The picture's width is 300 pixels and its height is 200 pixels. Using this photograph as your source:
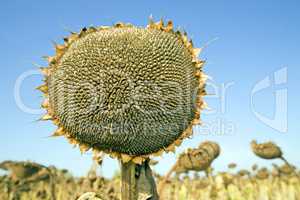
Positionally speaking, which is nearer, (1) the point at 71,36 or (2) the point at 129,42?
(2) the point at 129,42

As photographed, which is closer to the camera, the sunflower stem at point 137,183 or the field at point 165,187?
the sunflower stem at point 137,183

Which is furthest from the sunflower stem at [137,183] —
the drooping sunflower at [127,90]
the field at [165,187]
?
the field at [165,187]

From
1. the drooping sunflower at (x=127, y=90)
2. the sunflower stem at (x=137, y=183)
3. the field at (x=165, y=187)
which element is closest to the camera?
the drooping sunflower at (x=127, y=90)

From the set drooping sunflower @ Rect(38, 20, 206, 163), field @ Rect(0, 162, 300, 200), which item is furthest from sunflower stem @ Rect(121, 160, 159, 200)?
field @ Rect(0, 162, 300, 200)

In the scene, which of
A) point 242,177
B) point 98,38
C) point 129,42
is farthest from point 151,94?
point 242,177

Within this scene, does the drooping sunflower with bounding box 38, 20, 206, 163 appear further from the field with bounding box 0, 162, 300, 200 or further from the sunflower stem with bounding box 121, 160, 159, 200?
the field with bounding box 0, 162, 300, 200

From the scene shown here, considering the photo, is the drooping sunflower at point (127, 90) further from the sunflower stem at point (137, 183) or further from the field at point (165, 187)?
the field at point (165, 187)

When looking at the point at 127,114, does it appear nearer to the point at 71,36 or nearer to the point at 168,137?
the point at 168,137
